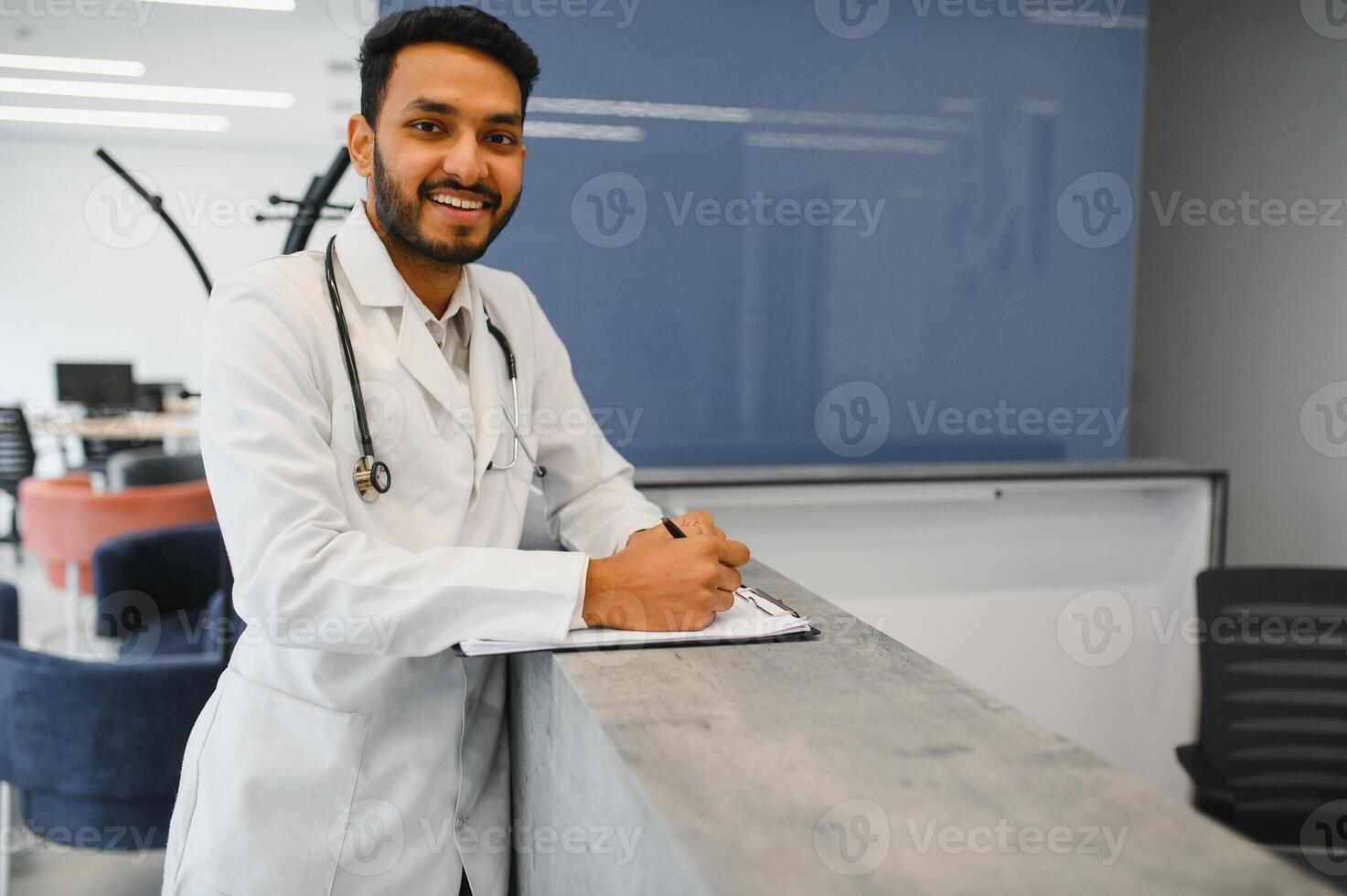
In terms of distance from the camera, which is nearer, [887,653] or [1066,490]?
[887,653]

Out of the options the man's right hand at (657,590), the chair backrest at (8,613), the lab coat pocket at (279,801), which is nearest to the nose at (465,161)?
the man's right hand at (657,590)

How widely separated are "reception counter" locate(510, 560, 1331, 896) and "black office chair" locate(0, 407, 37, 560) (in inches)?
244

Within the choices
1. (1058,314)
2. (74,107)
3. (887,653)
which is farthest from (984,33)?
(74,107)

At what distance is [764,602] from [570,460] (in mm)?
470

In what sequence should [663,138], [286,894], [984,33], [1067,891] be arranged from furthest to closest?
[984,33] → [663,138] → [286,894] → [1067,891]

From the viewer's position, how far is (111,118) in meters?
7.20

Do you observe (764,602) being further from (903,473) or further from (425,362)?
(903,473)

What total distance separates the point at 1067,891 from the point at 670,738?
0.32 metres

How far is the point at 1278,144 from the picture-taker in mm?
2906

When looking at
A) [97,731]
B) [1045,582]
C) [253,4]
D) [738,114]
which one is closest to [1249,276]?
[1045,582]

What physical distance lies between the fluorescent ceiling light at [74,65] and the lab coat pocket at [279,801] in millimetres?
6510

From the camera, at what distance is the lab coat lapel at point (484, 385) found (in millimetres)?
1263

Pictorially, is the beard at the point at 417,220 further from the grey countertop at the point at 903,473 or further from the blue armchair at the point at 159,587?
the blue armchair at the point at 159,587

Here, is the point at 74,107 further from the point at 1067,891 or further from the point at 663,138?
the point at 1067,891
